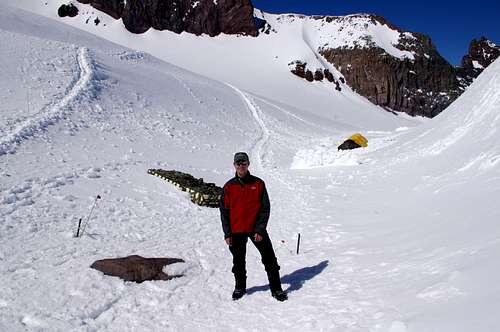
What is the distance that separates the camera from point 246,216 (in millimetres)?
6172

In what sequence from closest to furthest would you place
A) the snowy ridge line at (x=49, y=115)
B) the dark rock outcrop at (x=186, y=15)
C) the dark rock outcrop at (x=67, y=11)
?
the snowy ridge line at (x=49, y=115) → the dark rock outcrop at (x=67, y=11) → the dark rock outcrop at (x=186, y=15)

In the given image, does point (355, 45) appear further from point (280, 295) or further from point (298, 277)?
point (280, 295)

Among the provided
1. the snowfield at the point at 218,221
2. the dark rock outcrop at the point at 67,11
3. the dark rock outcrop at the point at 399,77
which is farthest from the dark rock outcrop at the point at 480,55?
the snowfield at the point at 218,221

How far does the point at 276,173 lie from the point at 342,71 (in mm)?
83166

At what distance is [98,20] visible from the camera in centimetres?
9206

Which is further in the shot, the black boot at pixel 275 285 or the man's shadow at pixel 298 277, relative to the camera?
the man's shadow at pixel 298 277

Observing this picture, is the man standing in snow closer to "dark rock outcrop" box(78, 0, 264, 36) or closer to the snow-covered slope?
the snow-covered slope

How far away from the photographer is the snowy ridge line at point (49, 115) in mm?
14300

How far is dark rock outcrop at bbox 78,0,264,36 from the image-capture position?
9450 cm

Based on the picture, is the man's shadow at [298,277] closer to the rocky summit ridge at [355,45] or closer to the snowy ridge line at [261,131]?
the snowy ridge line at [261,131]

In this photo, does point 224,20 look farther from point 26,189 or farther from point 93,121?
point 26,189

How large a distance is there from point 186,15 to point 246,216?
101291 mm

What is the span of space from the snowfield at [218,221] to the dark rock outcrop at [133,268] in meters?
0.17

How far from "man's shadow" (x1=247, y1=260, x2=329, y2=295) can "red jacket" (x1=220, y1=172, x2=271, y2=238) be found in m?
1.15
